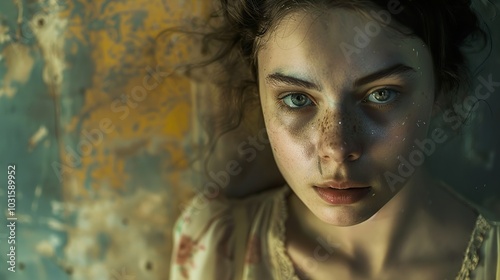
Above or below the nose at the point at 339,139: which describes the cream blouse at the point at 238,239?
below

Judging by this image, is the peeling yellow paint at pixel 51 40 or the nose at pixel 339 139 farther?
the peeling yellow paint at pixel 51 40

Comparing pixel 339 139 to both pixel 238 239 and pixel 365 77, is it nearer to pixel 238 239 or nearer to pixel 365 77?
pixel 365 77

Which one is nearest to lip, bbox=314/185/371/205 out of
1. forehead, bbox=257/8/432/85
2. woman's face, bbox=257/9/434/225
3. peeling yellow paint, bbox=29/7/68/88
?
woman's face, bbox=257/9/434/225

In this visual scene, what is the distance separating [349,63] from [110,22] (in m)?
0.30

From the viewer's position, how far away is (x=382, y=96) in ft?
1.83

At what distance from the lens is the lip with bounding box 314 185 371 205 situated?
572mm

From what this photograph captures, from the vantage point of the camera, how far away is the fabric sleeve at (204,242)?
695 millimetres

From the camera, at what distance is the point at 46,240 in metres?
0.73

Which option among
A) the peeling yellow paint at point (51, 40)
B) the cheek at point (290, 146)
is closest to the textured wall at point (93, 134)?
the peeling yellow paint at point (51, 40)

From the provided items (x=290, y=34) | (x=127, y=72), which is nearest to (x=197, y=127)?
(x=127, y=72)

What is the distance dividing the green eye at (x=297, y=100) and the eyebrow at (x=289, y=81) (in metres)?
0.02

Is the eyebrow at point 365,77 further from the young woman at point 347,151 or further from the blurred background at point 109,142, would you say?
the blurred background at point 109,142

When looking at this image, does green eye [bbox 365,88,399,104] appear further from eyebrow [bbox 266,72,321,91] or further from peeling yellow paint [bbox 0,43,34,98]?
peeling yellow paint [bbox 0,43,34,98]

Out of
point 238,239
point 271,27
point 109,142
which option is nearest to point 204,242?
point 238,239
